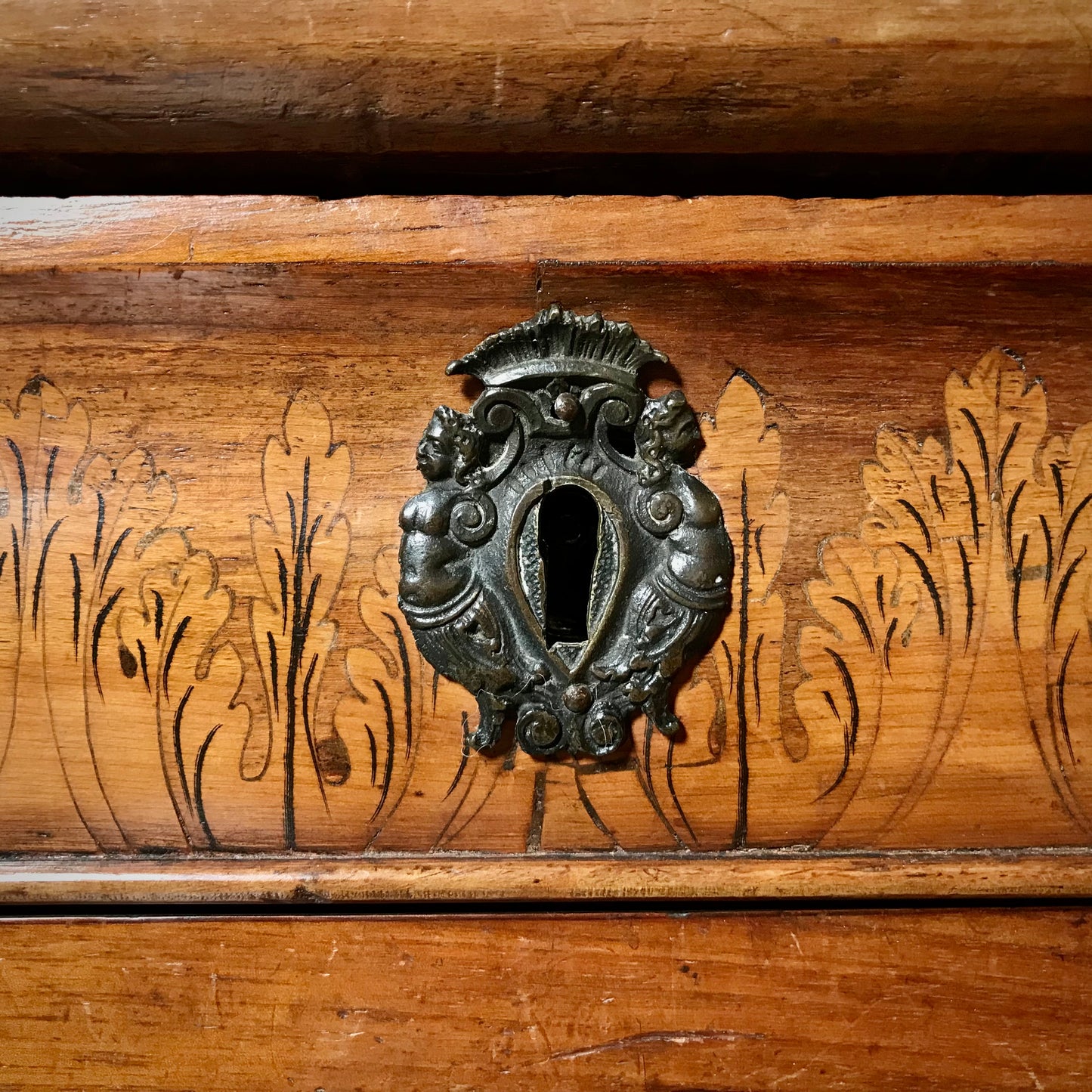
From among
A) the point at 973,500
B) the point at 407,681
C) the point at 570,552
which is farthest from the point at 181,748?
the point at 973,500

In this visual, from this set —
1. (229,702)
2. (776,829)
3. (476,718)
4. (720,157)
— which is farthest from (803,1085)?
(720,157)

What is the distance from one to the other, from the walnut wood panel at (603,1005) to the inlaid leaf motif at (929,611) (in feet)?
0.21

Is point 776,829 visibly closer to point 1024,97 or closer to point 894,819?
point 894,819

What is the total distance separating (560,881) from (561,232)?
334 mm

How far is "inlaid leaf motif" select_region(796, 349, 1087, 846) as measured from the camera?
498 millimetres

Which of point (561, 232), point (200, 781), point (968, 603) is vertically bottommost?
point (200, 781)

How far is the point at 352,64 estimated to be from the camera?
16.8 inches

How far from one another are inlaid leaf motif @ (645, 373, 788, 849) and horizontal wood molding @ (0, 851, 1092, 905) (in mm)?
25

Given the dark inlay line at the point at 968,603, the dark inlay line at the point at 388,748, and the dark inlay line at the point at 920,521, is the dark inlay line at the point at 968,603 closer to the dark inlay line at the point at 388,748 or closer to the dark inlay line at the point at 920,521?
the dark inlay line at the point at 920,521

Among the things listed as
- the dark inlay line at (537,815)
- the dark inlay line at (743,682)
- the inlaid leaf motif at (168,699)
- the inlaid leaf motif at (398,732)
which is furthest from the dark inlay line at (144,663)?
the dark inlay line at (743,682)

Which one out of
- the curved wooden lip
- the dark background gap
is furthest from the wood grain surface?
the curved wooden lip

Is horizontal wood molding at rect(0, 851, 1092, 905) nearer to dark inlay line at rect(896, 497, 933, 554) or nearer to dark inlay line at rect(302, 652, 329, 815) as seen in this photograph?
dark inlay line at rect(302, 652, 329, 815)

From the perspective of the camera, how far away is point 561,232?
47 centimetres

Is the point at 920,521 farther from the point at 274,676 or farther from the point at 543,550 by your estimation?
the point at 274,676
